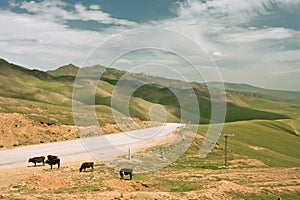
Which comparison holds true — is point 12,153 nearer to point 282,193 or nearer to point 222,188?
point 222,188

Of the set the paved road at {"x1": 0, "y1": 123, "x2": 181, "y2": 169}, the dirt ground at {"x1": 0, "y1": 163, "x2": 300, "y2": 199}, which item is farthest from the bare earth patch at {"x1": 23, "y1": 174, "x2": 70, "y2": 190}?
the paved road at {"x1": 0, "y1": 123, "x2": 181, "y2": 169}

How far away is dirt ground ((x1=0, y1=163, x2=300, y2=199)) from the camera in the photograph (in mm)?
23828

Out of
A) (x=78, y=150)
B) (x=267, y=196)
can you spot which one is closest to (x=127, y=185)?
(x=267, y=196)

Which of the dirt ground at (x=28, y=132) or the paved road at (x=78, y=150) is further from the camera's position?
the dirt ground at (x=28, y=132)

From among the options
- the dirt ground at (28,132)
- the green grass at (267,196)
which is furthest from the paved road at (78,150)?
the green grass at (267,196)

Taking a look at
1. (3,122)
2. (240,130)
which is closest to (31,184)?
(3,122)

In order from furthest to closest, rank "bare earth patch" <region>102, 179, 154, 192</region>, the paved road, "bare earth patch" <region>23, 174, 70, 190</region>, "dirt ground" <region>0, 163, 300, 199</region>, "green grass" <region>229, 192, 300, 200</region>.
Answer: the paved road < "bare earth patch" <region>102, 179, 154, 192</region> < "green grass" <region>229, 192, 300, 200</region> < "bare earth patch" <region>23, 174, 70, 190</region> < "dirt ground" <region>0, 163, 300, 199</region>

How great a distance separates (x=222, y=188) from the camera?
90.9ft

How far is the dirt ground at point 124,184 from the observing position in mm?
23828

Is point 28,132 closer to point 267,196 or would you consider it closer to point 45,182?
point 45,182

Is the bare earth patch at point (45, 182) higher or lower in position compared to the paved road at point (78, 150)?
higher

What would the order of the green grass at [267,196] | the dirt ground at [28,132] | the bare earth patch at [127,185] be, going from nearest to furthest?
the green grass at [267,196] < the bare earth patch at [127,185] < the dirt ground at [28,132]

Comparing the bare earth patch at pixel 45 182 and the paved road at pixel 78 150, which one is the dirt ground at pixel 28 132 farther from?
the bare earth patch at pixel 45 182

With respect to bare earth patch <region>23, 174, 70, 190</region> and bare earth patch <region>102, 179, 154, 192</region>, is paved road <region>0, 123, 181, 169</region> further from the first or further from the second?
bare earth patch <region>102, 179, 154, 192</region>
